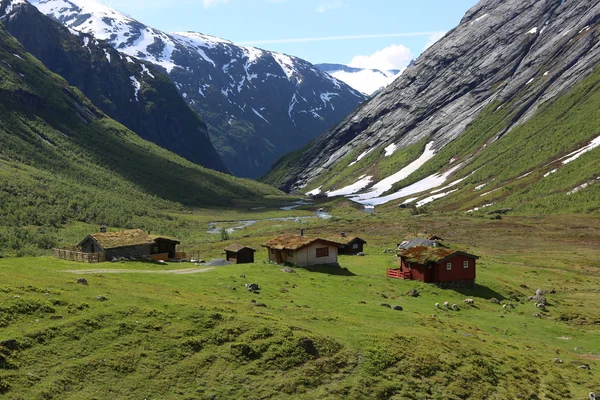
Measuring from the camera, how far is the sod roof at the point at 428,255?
226 ft

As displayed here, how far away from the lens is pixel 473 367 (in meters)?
38.0

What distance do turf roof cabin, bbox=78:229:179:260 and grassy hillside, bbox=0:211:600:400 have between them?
28.2 feet

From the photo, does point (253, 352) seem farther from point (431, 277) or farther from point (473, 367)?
point (431, 277)

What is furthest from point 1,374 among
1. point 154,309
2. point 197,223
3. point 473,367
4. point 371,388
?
point 197,223

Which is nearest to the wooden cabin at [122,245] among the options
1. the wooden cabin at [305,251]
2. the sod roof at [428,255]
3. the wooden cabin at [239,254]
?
the wooden cabin at [239,254]

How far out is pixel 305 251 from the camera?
73438 millimetres

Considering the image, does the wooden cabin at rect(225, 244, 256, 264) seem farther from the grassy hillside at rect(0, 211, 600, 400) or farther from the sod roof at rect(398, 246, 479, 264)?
the sod roof at rect(398, 246, 479, 264)

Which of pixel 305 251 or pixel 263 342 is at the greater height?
pixel 305 251

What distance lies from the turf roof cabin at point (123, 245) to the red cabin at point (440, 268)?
3129 cm

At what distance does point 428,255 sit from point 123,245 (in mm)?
36248

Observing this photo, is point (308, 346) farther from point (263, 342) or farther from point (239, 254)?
point (239, 254)

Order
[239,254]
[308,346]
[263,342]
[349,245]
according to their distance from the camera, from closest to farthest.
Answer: [263,342], [308,346], [239,254], [349,245]

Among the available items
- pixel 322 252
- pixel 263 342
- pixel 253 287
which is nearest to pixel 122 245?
pixel 322 252

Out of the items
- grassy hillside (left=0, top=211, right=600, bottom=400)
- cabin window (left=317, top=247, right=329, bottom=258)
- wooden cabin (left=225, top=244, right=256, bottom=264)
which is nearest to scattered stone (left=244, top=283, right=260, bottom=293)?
grassy hillside (left=0, top=211, right=600, bottom=400)
